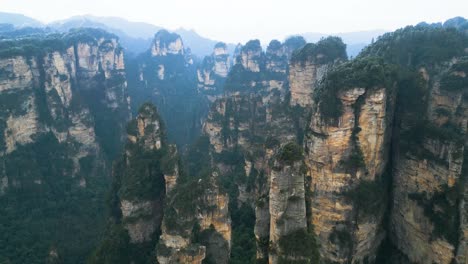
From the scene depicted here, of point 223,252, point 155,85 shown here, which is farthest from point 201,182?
point 155,85

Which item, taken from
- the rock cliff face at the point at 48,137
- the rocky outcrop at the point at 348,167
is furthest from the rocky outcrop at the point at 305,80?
the rock cliff face at the point at 48,137

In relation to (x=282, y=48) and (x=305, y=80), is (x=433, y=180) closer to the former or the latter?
(x=305, y=80)

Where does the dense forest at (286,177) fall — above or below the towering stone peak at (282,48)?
below

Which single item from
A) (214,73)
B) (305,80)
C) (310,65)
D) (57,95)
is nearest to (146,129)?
(305,80)

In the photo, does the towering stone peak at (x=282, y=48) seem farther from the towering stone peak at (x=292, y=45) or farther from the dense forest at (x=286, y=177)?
the dense forest at (x=286, y=177)

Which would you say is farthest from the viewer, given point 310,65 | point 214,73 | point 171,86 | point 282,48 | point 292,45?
point 214,73

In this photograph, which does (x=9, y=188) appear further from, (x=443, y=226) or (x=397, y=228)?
(x=443, y=226)
